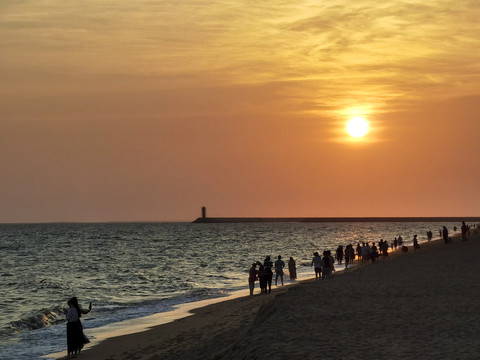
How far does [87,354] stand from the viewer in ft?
66.2

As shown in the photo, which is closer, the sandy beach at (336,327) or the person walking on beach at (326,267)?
the sandy beach at (336,327)

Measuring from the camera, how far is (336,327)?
55.2 feet

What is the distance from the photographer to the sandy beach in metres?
14.1

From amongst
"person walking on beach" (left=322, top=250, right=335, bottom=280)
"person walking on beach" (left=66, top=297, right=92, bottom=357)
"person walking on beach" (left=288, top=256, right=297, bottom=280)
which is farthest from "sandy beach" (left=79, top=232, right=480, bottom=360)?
"person walking on beach" (left=288, top=256, right=297, bottom=280)

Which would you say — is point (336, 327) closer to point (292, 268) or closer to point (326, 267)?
point (326, 267)

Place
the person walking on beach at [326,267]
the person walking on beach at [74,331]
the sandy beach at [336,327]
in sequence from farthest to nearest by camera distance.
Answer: the person walking on beach at [326,267]
the person walking on beach at [74,331]
the sandy beach at [336,327]

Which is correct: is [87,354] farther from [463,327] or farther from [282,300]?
[463,327]

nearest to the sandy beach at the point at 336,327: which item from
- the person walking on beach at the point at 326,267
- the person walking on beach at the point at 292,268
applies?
the person walking on beach at the point at 326,267

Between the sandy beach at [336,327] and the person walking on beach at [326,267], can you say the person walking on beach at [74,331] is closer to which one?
the sandy beach at [336,327]

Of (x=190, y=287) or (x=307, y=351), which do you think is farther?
(x=190, y=287)

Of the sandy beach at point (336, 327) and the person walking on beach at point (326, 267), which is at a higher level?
the person walking on beach at point (326, 267)

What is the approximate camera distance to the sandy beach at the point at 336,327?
554 inches

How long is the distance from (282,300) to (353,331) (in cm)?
680

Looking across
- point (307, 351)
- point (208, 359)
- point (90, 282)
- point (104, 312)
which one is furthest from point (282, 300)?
point (90, 282)
